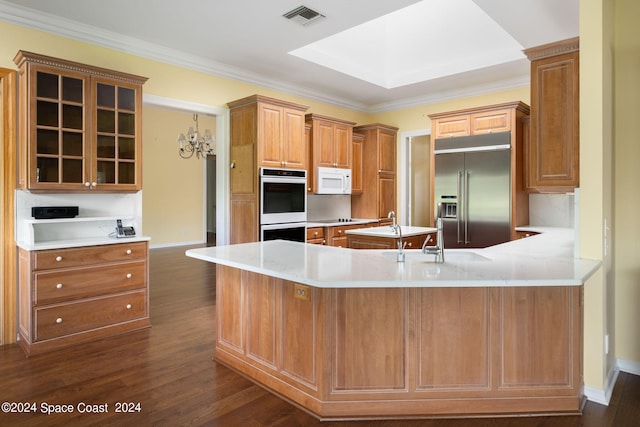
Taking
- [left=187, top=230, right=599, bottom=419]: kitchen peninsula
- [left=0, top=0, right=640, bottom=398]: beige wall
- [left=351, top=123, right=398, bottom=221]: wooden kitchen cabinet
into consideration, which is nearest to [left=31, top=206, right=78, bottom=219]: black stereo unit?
[left=0, top=0, right=640, bottom=398]: beige wall

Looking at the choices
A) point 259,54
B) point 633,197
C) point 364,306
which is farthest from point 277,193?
point 633,197

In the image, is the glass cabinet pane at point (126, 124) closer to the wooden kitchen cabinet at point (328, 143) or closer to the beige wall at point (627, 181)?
the wooden kitchen cabinet at point (328, 143)

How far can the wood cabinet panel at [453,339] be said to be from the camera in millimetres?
2232

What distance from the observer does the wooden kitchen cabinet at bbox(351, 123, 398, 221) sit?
658 centimetres

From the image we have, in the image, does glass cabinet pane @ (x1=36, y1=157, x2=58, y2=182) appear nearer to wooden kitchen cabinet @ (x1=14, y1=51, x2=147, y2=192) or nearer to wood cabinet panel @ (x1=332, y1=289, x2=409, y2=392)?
wooden kitchen cabinet @ (x1=14, y1=51, x2=147, y2=192)

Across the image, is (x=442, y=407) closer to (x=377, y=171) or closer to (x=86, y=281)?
(x=86, y=281)

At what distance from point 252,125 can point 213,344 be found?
2621 millimetres

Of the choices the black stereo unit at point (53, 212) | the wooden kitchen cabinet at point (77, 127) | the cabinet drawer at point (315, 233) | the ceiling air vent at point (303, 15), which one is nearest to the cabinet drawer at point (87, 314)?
the black stereo unit at point (53, 212)

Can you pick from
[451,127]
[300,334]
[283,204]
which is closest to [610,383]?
[300,334]

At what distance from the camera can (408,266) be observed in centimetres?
236

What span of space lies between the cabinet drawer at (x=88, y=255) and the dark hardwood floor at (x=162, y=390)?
0.70 m

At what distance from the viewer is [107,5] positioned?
11.3 ft

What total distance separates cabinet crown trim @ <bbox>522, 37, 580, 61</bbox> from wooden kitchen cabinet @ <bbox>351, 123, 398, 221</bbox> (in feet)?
12.1

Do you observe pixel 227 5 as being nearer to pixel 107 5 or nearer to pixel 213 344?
pixel 107 5
